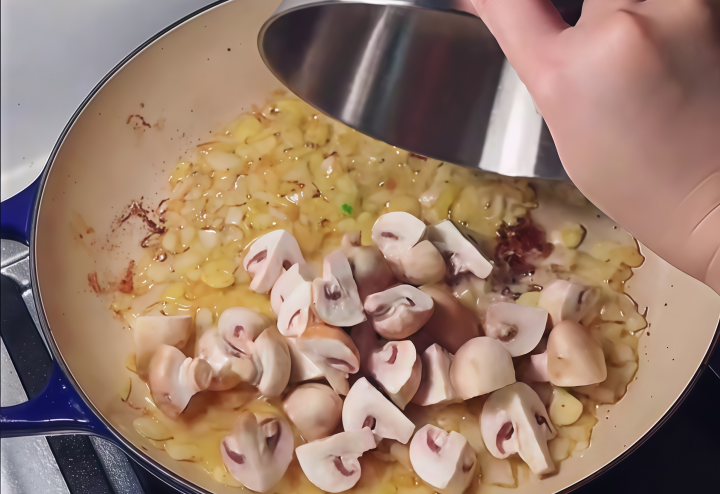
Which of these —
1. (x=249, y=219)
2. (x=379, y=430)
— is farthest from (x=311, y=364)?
(x=249, y=219)

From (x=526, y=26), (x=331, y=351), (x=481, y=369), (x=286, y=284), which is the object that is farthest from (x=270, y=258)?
(x=526, y=26)

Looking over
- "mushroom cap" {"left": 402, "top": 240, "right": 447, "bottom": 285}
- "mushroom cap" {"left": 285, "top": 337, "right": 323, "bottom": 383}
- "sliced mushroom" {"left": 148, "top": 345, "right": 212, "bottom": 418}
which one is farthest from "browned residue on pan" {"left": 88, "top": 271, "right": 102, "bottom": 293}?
"mushroom cap" {"left": 402, "top": 240, "right": 447, "bottom": 285}

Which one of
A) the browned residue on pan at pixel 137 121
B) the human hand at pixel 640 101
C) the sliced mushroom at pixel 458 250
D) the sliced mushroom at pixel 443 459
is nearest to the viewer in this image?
the human hand at pixel 640 101

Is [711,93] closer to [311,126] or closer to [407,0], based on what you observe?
[407,0]

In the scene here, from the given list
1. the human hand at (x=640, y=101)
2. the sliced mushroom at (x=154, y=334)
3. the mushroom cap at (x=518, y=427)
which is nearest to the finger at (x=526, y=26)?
the human hand at (x=640, y=101)

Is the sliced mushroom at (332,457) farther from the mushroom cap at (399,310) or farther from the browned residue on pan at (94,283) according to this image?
the browned residue on pan at (94,283)

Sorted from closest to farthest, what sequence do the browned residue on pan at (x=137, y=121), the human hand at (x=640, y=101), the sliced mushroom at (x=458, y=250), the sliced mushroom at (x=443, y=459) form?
the human hand at (x=640, y=101)
the sliced mushroom at (x=443, y=459)
the sliced mushroom at (x=458, y=250)
the browned residue on pan at (x=137, y=121)

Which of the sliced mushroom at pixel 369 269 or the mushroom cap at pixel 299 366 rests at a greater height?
the sliced mushroom at pixel 369 269

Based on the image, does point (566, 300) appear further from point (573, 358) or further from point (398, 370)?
point (398, 370)
